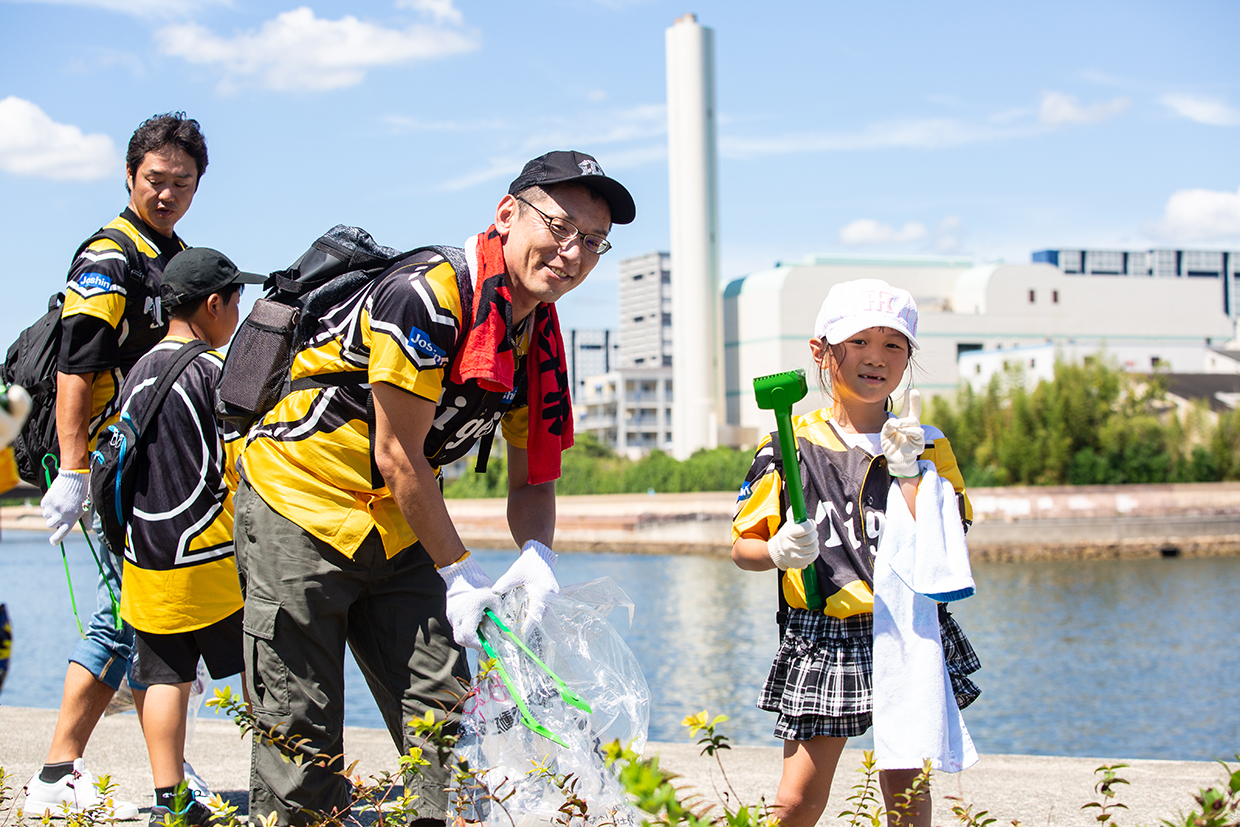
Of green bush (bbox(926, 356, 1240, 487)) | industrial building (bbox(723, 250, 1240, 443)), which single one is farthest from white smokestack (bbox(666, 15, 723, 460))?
green bush (bbox(926, 356, 1240, 487))

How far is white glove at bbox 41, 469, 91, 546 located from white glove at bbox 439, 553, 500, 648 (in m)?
1.62

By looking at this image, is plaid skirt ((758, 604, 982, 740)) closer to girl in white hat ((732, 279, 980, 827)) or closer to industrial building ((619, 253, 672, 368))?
girl in white hat ((732, 279, 980, 827))

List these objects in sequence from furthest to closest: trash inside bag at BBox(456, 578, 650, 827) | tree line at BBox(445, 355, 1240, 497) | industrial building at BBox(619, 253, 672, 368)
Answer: industrial building at BBox(619, 253, 672, 368), tree line at BBox(445, 355, 1240, 497), trash inside bag at BBox(456, 578, 650, 827)

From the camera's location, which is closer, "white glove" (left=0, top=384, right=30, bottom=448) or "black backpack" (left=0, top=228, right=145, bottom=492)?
"white glove" (left=0, top=384, right=30, bottom=448)

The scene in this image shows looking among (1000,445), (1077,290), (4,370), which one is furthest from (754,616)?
(1077,290)

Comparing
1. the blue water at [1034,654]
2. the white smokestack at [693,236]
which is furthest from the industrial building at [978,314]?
the blue water at [1034,654]

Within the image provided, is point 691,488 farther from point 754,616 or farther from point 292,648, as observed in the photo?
point 292,648

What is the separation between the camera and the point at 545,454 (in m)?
2.73

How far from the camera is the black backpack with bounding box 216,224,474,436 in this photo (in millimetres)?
2543

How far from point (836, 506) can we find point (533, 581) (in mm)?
720

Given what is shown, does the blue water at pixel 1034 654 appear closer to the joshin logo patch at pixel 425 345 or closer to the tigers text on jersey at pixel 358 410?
the tigers text on jersey at pixel 358 410

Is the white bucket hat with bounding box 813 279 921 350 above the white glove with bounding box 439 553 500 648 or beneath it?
above

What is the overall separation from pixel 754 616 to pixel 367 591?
1767 cm

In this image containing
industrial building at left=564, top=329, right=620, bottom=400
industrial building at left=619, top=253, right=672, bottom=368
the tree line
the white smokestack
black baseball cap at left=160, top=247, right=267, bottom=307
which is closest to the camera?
black baseball cap at left=160, top=247, right=267, bottom=307
